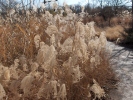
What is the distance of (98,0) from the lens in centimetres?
2897

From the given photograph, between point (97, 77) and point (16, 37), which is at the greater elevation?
point (16, 37)

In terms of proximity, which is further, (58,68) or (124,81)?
(124,81)

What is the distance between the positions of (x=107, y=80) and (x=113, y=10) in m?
22.2

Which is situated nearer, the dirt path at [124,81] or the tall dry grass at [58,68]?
the tall dry grass at [58,68]

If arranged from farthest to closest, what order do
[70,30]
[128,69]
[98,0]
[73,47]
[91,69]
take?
[98,0] < [70,30] < [128,69] < [91,69] < [73,47]

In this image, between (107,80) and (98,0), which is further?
(98,0)

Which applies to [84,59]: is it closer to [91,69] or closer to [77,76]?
[91,69]

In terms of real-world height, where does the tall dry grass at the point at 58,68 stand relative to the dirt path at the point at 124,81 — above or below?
above

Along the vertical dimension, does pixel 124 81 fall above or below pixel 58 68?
below

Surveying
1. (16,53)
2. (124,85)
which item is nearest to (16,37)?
(16,53)

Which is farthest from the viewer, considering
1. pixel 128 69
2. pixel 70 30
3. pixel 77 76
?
pixel 70 30

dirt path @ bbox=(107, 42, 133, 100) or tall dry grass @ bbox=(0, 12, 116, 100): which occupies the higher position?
tall dry grass @ bbox=(0, 12, 116, 100)

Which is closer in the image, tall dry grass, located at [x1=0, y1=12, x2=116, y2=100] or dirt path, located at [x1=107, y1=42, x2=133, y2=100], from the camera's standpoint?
tall dry grass, located at [x1=0, y1=12, x2=116, y2=100]

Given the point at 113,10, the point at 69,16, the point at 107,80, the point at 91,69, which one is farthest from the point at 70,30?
the point at 113,10
